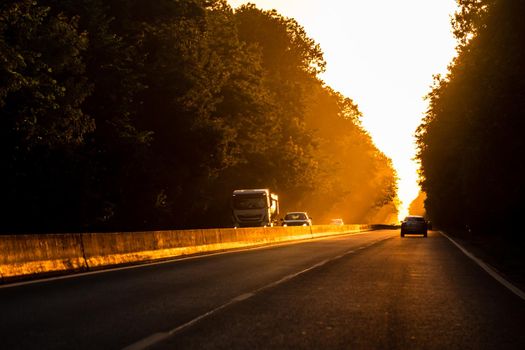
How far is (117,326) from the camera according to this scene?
7.91 m

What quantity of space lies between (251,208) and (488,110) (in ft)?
80.0

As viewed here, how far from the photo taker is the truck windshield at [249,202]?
4869 centimetres

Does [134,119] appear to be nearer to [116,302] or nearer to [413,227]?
[413,227]

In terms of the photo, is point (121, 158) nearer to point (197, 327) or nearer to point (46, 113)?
point (46, 113)

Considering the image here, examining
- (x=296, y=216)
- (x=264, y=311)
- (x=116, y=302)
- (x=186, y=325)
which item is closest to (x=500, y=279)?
(x=264, y=311)

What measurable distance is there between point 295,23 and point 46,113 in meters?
51.8

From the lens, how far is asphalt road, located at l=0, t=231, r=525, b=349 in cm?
699

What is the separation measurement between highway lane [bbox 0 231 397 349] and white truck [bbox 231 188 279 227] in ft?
104

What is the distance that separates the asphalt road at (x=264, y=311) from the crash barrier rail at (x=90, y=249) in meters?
0.92

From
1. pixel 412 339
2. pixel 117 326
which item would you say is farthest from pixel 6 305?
pixel 412 339

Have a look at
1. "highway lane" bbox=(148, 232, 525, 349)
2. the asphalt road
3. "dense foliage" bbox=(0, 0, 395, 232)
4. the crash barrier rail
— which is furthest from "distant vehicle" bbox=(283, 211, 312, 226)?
"highway lane" bbox=(148, 232, 525, 349)

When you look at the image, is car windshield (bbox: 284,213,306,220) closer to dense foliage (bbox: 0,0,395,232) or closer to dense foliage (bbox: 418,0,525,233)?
dense foliage (bbox: 0,0,395,232)

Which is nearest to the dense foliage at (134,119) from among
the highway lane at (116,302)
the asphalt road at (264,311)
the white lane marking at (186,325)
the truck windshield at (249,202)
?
the truck windshield at (249,202)

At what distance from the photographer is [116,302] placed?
33.3 ft
